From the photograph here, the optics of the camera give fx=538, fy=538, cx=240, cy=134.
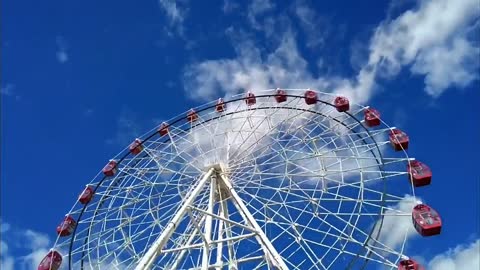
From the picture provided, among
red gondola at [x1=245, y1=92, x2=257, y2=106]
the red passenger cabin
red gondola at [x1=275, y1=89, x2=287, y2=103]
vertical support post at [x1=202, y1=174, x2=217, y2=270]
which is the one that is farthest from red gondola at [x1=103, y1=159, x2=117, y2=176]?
red gondola at [x1=275, y1=89, x2=287, y2=103]

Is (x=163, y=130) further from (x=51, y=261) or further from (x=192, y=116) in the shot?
(x=51, y=261)

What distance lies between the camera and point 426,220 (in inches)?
867

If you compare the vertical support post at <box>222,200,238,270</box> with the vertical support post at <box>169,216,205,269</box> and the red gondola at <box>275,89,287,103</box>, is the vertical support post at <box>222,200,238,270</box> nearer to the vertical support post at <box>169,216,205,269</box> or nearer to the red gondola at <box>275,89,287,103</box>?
the vertical support post at <box>169,216,205,269</box>

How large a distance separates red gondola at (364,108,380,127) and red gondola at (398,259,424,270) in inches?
286

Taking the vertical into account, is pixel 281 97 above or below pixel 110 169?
above

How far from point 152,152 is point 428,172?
550 inches

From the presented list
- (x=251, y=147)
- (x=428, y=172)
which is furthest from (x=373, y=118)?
(x=251, y=147)

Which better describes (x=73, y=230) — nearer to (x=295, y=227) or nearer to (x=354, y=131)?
(x=295, y=227)

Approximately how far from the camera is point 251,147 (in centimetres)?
2700

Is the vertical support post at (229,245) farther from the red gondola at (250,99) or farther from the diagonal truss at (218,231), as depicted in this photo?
the red gondola at (250,99)

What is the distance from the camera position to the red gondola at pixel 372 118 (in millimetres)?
26312

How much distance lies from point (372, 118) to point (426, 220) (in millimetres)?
6245

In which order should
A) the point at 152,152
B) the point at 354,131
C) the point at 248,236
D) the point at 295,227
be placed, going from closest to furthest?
the point at 248,236, the point at 295,227, the point at 354,131, the point at 152,152

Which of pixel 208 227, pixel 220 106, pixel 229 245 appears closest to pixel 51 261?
pixel 208 227
